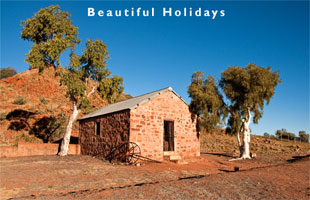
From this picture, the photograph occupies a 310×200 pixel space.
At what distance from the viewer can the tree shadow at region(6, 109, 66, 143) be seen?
2756cm

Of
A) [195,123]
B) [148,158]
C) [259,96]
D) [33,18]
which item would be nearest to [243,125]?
[259,96]

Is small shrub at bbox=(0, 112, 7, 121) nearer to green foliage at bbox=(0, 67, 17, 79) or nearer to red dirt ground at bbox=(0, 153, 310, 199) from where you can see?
red dirt ground at bbox=(0, 153, 310, 199)

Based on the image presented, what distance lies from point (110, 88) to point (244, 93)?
1223 cm

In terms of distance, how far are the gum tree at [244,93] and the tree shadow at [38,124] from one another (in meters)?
18.8

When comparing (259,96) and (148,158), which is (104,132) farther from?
(259,96)

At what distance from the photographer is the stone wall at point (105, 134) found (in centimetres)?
1557

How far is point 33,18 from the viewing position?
63.1ft

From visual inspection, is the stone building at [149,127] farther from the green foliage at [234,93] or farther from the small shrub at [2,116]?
the small shrub at [2,116]

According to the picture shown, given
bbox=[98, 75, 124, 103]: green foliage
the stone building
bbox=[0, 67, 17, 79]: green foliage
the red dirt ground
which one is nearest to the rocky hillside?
bbox=[98, 75, 124, 103]: green foliage

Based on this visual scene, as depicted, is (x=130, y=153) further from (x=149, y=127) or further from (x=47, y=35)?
(x=47, y=35)

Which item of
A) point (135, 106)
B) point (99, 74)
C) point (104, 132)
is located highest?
point (99, 74)

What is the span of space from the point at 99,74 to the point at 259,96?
1433 cm

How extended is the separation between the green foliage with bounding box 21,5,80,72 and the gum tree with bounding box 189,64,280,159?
12.0 m

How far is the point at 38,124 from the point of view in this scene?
2947 cm
